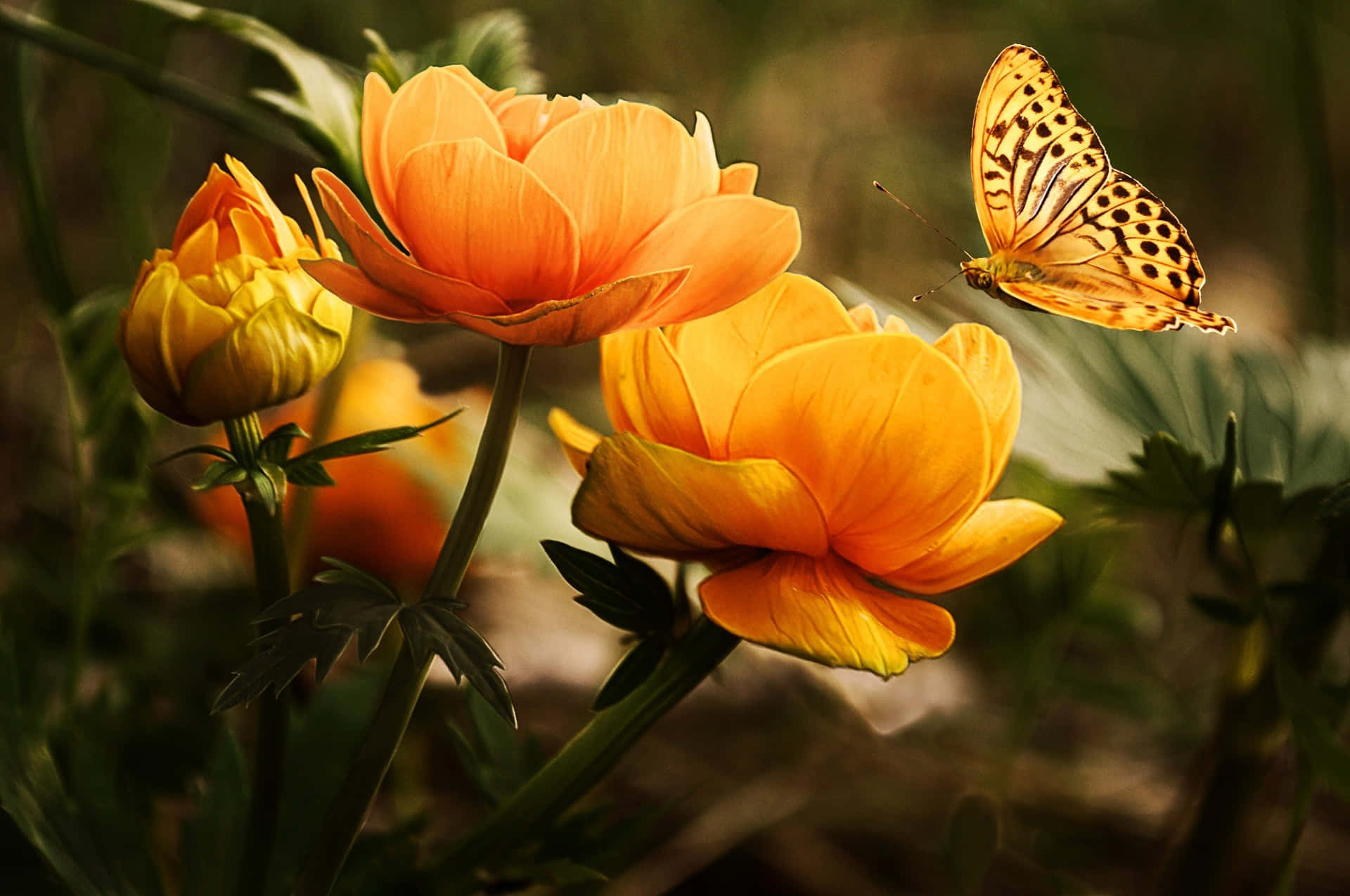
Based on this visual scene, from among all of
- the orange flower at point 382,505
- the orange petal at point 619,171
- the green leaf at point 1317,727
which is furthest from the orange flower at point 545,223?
the orange flower at point 382,505

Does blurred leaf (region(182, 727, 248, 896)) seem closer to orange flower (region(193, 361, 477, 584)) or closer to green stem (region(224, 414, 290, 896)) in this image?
green stem (region(224, 414, 290, 896))

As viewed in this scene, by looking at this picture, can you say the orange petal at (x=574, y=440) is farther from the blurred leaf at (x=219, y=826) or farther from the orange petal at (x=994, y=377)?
the blurred leaf at (x=219, y=826)

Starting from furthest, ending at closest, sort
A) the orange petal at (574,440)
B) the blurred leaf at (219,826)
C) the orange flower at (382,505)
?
1. the orange flower at (382,505)
2. the blurred leaf at (219,826)
3. the orange petal at (574,440)

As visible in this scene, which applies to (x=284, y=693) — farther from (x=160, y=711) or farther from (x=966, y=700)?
(x=966, y=700)

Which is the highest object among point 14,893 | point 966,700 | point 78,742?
point 78,742

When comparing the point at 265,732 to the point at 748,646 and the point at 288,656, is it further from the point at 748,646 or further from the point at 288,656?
the point at 748,646

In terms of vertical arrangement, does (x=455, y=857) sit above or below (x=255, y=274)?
below

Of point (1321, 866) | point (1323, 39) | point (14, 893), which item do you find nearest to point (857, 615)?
point (14, 893)

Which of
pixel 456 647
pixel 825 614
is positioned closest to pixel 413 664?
pixel 456 647
